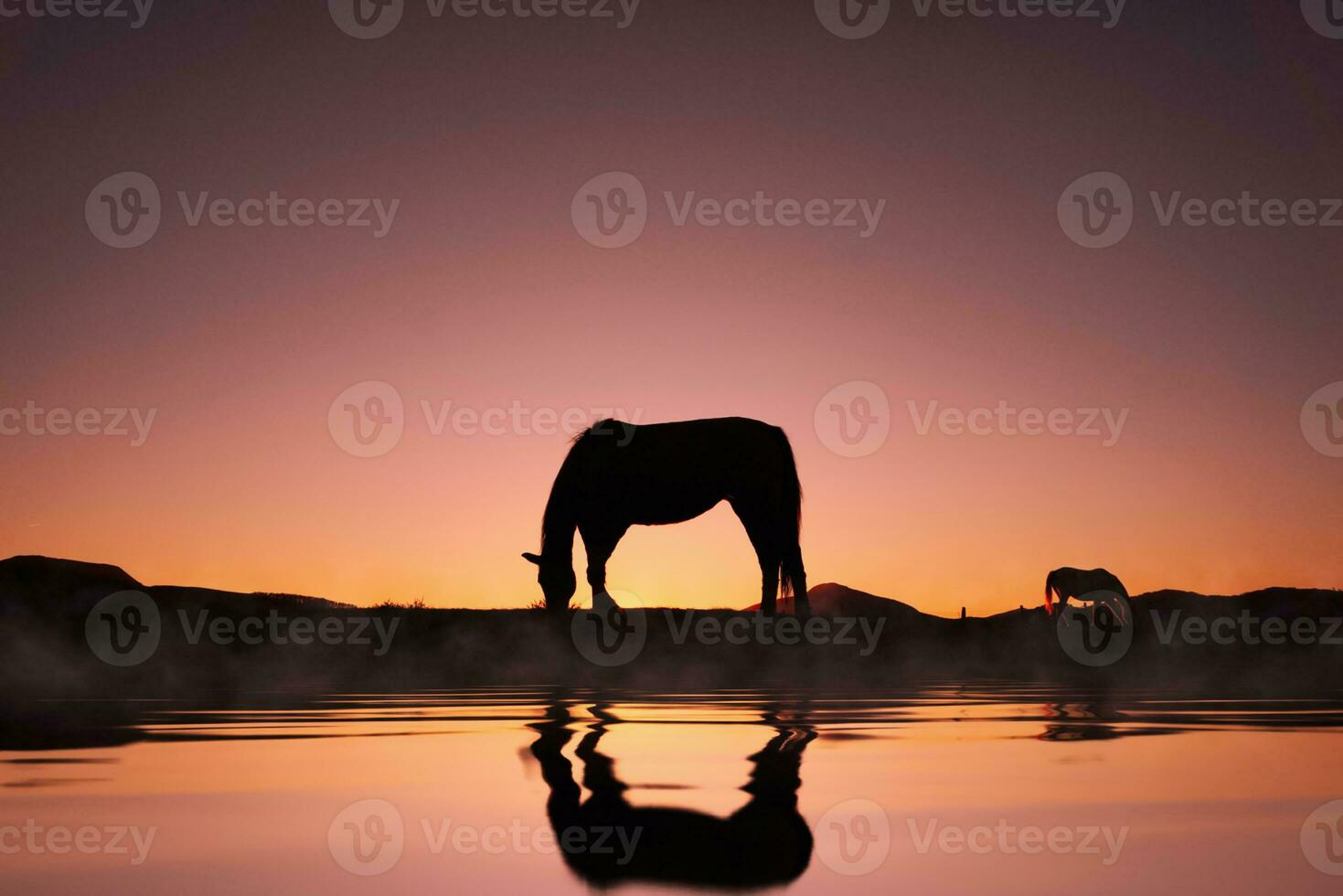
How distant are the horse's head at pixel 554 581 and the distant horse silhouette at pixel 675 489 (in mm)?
27

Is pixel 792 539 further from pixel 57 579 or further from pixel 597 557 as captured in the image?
pixel 57 579

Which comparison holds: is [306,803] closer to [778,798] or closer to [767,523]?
[778,798]

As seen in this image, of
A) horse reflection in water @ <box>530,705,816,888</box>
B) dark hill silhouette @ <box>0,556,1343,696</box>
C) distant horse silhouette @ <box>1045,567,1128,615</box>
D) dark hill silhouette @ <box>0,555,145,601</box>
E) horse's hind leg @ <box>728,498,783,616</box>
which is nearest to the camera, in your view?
horse reflection in water @ <box>530,705,816,888</box>

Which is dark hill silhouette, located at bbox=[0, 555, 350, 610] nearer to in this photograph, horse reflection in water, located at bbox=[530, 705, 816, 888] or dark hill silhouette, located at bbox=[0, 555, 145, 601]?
dark hill silhouette, located at bbox=[0, 555, 145, 601]

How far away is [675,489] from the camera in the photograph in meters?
17.8

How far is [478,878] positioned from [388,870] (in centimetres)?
31

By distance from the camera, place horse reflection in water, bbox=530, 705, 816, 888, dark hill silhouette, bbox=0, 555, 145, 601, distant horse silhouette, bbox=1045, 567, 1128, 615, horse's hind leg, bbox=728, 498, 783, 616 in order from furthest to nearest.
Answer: distant horse silhouette, bbox=1045, 567, 1128, 615, dark hill silhouette, bbox=0, 555, 145, 601, horse's hind leg, bbox=728, 498, 783, 616, horse reflection in water, bbox=530, 705, 816, 888

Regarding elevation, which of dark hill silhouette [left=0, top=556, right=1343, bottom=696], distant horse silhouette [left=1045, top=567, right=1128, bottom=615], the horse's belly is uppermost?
distant horse silhouette [left=1045, top=567, right=1128, bottom=615]

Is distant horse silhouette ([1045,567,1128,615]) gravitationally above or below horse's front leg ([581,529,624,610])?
above

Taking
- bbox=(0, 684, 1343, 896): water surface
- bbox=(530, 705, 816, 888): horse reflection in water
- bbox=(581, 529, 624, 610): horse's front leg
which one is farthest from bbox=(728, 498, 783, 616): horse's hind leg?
bbox=(530, 705, 816, 888): horse reflection in water

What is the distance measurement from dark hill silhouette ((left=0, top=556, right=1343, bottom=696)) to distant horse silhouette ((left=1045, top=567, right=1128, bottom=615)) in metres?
5.50

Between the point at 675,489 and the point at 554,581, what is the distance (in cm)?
254

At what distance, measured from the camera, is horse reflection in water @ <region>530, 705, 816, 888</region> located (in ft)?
11.6

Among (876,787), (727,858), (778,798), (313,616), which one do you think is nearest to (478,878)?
(727,858)
